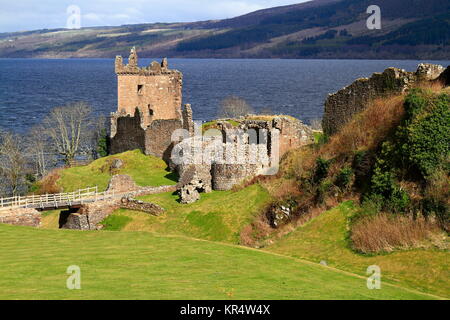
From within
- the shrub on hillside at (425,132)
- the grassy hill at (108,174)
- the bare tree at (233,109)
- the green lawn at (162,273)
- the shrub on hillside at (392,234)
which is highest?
the shrub on hillside at (425,132)

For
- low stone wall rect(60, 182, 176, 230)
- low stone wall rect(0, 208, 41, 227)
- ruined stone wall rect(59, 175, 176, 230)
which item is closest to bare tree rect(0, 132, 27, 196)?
ruined stone wall rect(59, 175, 176, 230)

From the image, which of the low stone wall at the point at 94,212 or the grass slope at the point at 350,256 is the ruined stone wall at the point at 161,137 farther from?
the grass slope at the point at 350,256

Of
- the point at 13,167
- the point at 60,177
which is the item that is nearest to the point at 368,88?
the point at 60,177

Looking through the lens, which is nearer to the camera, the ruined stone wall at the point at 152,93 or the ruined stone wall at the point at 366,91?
the ruined stone wall at the point at 366,91

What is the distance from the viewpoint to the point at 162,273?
1955 cm

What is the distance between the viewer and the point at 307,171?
34.6 m

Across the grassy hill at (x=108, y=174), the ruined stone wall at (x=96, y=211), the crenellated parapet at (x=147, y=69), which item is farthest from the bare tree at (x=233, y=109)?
the ruined stone wall at (x=96, y=211)

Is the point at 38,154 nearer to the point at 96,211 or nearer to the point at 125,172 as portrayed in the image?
the point at 125,172

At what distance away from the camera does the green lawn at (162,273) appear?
16.9 m

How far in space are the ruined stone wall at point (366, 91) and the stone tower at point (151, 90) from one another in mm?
25687

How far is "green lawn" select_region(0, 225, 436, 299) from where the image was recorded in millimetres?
16891

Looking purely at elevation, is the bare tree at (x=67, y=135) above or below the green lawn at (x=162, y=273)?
below
